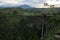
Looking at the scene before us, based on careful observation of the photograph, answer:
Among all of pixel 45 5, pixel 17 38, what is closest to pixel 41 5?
pixel 45 5

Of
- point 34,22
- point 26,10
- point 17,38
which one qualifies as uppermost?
point 26,10

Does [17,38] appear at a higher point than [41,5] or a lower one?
lower

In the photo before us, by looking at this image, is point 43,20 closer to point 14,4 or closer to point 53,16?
point 53,16

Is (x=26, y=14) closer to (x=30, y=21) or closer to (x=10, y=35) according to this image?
(x=30, y=21)

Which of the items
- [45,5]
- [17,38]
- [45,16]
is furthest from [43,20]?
[17,38]

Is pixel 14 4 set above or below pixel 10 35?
above
